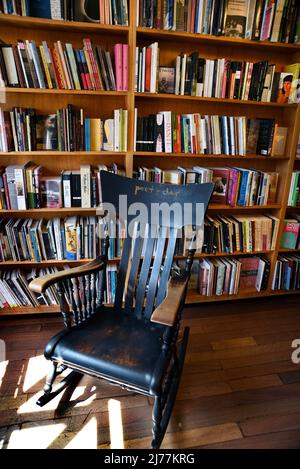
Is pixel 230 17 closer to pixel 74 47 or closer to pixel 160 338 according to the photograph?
pixel 74 47

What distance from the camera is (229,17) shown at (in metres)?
1.93

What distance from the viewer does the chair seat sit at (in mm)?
1256

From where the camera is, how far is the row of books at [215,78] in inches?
74.0

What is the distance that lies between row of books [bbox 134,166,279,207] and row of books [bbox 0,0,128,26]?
87 centimetres

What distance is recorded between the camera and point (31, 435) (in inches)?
55.9

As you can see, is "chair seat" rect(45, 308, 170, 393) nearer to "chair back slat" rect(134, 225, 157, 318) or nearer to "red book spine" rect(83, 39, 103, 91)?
"chair back slat" rect(134, 225, 157, 318)

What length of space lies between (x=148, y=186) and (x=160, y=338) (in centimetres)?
75

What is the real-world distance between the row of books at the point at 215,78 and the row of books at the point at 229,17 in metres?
0.15

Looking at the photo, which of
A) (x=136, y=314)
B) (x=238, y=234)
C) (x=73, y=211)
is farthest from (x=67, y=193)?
(x=238, y=234)

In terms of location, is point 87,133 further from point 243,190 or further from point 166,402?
point 166,402

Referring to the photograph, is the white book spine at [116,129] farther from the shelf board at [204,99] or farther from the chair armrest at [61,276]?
the chair armrest at [61,276]

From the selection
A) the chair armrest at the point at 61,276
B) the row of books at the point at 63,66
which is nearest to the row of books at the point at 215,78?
the row of books at the point at 63,66

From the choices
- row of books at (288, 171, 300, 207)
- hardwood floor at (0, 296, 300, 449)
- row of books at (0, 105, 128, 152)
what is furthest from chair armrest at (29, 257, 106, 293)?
row of books at (288, 171, 300, 207)

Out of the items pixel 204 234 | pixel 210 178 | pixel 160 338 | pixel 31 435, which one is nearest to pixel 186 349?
pixel 160 338
